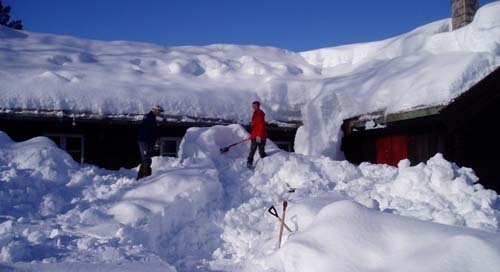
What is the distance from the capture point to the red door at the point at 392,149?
10.3 metres

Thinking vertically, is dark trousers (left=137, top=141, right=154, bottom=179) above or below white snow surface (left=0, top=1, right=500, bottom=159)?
below

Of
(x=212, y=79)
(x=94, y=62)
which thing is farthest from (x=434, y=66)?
(x=94, y=62)

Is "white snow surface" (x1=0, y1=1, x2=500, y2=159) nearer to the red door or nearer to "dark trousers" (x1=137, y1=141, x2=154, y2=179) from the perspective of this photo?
the red door

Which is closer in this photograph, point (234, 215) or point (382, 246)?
point (382, 246)

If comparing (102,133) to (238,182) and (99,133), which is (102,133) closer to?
(99,133)

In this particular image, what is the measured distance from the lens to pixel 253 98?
1222 cm

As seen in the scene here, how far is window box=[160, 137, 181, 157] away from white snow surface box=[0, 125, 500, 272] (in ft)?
4.94

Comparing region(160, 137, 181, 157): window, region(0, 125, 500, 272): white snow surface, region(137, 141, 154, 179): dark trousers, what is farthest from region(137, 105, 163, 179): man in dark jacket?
region(160, 137, 181, 157): window

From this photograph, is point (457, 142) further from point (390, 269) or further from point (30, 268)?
point (30, 268)

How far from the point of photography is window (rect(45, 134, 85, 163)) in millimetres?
10484

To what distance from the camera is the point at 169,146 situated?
1145 centimetres

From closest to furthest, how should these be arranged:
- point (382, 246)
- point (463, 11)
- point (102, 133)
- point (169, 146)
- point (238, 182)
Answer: point (382, 246)
point (238, 182)
point (102, 133)
point (169, 146)
point (463, 11)

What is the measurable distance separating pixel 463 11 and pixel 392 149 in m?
5.10

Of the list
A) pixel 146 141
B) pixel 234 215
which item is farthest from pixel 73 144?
pixel 234 215
